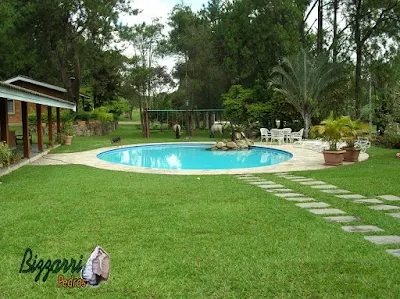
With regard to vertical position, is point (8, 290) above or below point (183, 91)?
below

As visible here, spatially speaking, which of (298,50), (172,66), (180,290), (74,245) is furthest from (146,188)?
(172,66)

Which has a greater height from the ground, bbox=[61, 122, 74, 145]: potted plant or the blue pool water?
bbox=[61, 122, 74, 145]: potted plant

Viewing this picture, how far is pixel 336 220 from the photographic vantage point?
214 inches

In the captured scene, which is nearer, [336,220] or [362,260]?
[362,260]

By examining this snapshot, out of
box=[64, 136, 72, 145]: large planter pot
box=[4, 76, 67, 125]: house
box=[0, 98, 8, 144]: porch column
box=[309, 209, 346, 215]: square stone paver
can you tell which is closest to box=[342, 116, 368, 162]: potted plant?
box=[309, 209, 346, 215]: square stone paver

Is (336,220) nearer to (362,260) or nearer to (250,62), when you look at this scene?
(362,260)

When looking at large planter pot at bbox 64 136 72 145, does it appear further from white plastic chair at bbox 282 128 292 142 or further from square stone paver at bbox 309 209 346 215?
square stone paver at bbox 309 209 346 215

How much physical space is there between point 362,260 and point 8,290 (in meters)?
3.32

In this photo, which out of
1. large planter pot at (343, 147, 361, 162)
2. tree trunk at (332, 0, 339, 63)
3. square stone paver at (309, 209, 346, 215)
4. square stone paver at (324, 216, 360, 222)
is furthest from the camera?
tree trunk at (332, 0, 339, 63)

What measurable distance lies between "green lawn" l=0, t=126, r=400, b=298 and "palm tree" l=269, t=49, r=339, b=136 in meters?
13.4

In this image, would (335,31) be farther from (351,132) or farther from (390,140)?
(351,132)

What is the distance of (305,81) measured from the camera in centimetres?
2062

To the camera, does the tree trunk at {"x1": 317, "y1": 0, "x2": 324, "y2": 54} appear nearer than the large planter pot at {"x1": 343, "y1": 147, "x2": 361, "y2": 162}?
No

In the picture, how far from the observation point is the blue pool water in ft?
48.0
